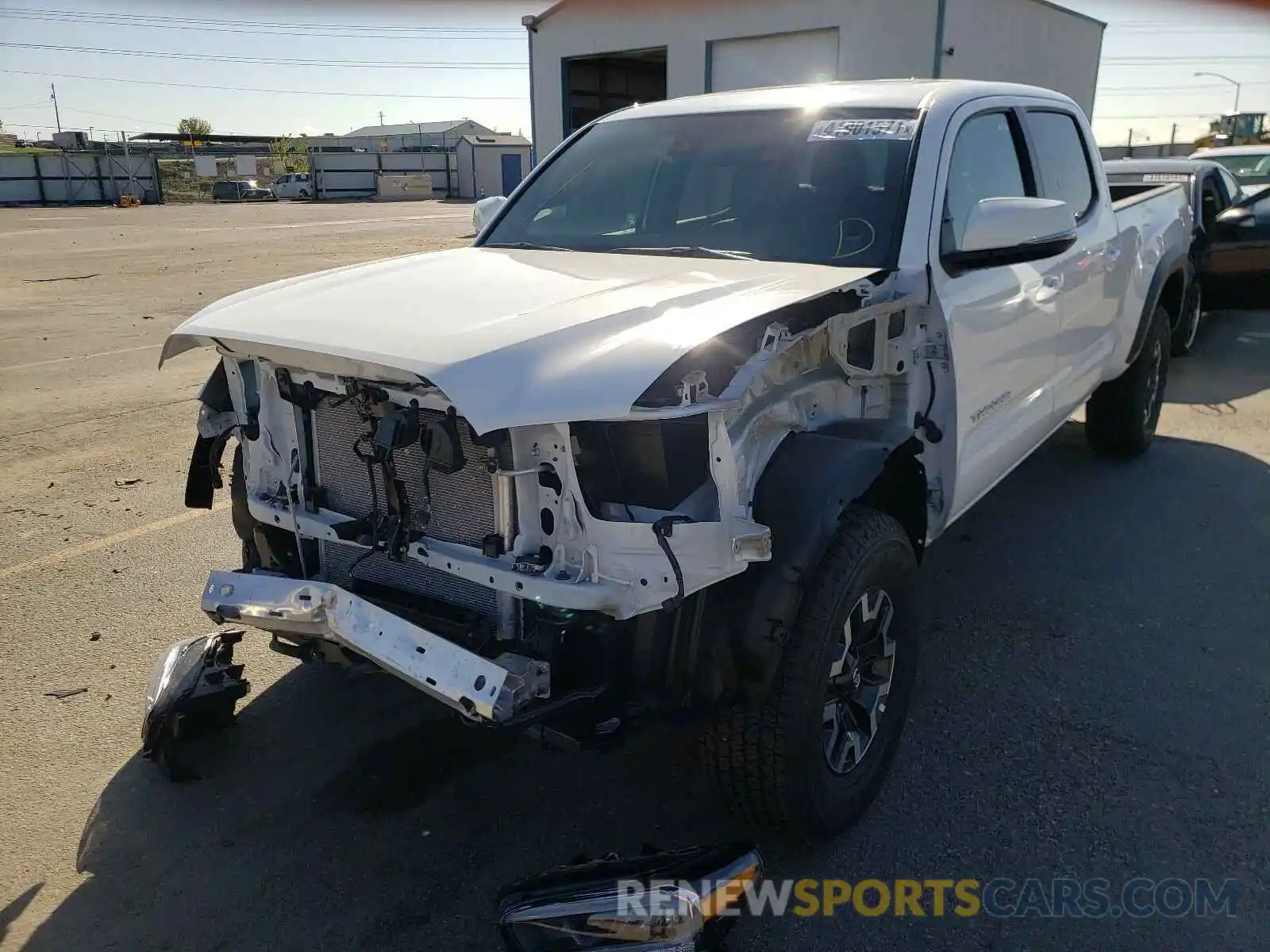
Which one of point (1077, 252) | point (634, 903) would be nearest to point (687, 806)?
point (634, 903)

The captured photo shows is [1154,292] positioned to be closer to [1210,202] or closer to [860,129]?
[860,129]

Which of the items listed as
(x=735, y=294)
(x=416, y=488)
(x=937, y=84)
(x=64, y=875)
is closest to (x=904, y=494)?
(x=735, y=294)

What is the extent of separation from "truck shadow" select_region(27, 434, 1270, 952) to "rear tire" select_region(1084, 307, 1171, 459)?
202cm

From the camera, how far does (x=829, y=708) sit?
2842 millimetres

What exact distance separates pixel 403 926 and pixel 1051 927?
161 centimetres

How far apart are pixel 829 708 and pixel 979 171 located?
85.4 inches

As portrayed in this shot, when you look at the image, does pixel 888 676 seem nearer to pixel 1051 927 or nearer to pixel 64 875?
pixel 1051 927

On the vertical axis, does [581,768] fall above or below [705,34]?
below

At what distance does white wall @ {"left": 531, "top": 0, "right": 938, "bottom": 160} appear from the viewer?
1622 centimetres

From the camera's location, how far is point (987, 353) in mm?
3570

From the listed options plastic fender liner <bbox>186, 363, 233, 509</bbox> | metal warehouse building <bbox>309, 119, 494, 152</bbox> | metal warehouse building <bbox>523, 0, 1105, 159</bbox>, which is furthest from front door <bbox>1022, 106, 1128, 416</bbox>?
metal warehouse building <bbox>309, 119, 494, 152</bbox>

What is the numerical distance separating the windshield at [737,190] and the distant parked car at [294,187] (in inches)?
2008

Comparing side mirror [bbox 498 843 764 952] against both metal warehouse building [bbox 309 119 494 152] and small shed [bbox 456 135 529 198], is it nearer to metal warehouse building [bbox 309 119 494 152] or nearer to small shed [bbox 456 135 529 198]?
small shed [bbox 456 135 529 198]

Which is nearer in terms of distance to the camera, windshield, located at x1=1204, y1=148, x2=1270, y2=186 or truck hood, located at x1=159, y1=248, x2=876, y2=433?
truck hood, located at x1=159, y1=248, x2=876, y2=433
